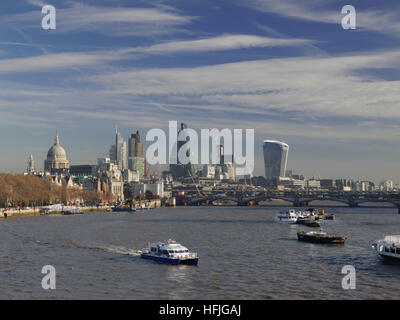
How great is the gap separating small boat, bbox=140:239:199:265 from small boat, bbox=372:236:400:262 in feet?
64.5

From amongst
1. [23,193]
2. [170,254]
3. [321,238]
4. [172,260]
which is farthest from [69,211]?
[172,260]

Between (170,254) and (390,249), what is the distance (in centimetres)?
2250

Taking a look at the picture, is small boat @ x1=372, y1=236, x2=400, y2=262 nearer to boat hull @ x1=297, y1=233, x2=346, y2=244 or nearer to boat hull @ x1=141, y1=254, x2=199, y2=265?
boat hull @ x1=297, y1=233, x2=346, y2=244

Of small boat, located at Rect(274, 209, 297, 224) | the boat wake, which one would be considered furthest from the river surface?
small boat, located at Rect(274, 209, 297, 224)

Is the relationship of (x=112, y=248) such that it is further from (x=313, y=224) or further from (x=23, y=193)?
(x=23, y=193)

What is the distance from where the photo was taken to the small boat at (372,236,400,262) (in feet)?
197

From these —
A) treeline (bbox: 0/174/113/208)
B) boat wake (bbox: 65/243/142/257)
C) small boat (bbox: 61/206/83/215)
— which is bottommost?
small boat (bbox: 61/206/83/215)

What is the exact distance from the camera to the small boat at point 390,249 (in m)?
60.1

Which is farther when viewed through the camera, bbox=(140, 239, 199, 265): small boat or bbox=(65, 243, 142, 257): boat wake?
bbox=(65, 243, 142, 257): boat wake

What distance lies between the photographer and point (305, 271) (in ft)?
174

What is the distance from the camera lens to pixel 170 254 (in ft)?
190

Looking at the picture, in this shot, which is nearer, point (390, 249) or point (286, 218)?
point (390, 249)
